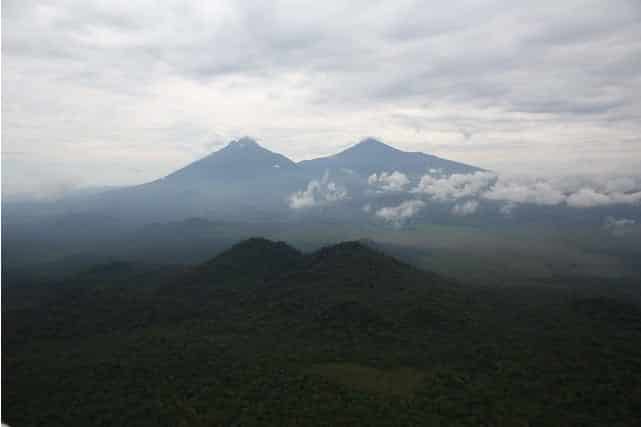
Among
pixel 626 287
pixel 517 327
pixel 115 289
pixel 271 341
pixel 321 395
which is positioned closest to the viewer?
pixel 321 395

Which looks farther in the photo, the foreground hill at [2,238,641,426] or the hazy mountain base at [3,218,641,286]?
the hazy mountain base at [3,218,641,286]

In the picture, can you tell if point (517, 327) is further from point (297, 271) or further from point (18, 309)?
point (18, 309)

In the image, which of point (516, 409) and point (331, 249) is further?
point (331, 249)

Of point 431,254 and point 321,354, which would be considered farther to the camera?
point 431,254

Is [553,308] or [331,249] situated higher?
[331,249]

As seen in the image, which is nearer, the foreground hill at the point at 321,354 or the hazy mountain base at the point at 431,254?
the foreground hill at the point at 321,354

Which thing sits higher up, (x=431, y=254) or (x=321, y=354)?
(x=431, y=254)

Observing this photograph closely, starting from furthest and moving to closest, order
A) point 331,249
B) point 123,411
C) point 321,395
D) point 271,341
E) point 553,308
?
1. point 331,249
2. point 553,308
3. point 271,341
4. point 321,395
5. point 123,411

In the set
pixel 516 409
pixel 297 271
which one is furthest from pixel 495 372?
pixel 297 271
